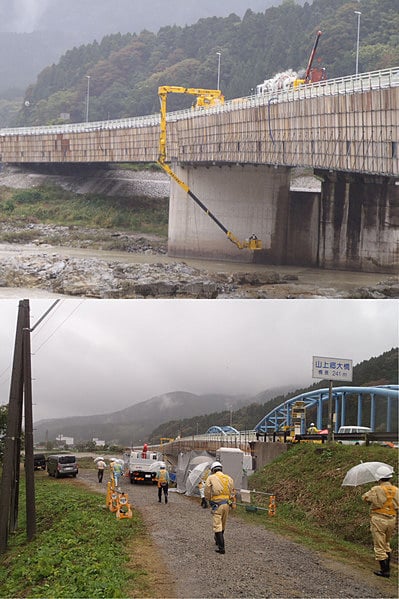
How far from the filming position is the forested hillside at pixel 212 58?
14125 mm

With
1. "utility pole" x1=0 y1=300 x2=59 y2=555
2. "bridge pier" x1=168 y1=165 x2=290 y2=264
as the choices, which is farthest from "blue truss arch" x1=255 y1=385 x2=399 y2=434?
"bridge pier" x1=168 y1=165 x2=290 y2=264

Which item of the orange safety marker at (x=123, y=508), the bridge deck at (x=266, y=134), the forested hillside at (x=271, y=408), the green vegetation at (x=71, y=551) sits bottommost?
the green vegetation at (x=71, y=551)

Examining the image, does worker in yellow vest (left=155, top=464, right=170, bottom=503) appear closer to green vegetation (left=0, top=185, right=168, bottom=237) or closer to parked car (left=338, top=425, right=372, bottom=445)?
parked car (left=338, top=425, right=372, bottom=445)

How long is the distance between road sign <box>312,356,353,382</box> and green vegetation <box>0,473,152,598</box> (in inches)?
65.7

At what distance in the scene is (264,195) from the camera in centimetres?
1320

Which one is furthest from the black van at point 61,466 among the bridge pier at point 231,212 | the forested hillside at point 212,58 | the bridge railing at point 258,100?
the forested hillside at point 212,58

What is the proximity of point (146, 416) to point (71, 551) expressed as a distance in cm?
108

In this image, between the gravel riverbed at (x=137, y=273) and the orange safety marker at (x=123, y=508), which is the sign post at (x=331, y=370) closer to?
the orange safety marker at (x=123, y=508)

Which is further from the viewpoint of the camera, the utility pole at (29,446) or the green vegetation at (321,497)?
the utility pole at (29,446)

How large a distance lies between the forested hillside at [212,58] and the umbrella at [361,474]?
877cm

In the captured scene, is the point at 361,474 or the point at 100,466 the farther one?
the point at 100,466

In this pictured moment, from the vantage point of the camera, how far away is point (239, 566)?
5281mm

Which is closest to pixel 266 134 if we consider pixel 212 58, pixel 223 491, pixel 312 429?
pixel 212 58

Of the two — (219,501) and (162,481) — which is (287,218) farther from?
(219,501)
